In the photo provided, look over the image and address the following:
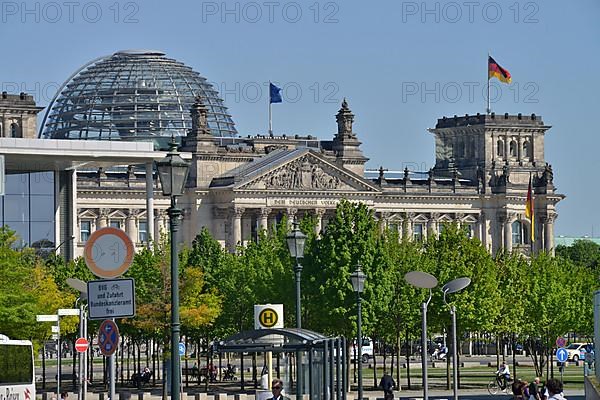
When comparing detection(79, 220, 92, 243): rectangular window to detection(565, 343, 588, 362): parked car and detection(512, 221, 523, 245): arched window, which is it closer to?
detection(512, 221, 523, 245): arched window

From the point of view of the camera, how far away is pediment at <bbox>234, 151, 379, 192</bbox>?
176 meters

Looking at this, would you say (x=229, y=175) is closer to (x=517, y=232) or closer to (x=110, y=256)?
(x=517, y=232)

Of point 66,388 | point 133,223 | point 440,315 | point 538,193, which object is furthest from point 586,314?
point 538,193

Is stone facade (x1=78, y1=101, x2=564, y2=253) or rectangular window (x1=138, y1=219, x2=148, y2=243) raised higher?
stone facade (x1=78, y1=101, x2=564, y2=253)

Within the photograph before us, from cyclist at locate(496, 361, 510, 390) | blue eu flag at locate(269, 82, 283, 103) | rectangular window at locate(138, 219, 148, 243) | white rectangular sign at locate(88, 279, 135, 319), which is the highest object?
blue eu flag at locate(269, 82, 283, 103)

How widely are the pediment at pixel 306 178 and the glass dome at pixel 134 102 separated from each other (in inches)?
418

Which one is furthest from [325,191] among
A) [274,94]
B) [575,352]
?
[575,352]

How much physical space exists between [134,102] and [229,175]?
55.4 feet

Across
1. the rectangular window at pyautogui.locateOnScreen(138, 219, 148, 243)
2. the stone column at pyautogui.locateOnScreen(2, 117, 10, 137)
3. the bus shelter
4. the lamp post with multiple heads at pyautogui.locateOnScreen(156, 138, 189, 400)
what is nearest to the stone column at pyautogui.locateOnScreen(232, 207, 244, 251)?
the rectangular window at pyautogui.locateOnScreen(138, 219, 148, 243)

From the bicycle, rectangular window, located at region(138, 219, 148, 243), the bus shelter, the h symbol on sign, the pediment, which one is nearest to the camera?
the bus shelter

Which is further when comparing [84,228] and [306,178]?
[306,178]

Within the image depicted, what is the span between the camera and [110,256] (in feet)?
98.4

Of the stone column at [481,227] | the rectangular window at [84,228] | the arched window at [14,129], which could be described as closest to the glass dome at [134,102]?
the rectangular window at [84,228]

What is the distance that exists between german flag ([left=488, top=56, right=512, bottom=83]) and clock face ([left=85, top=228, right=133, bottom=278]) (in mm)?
130342
